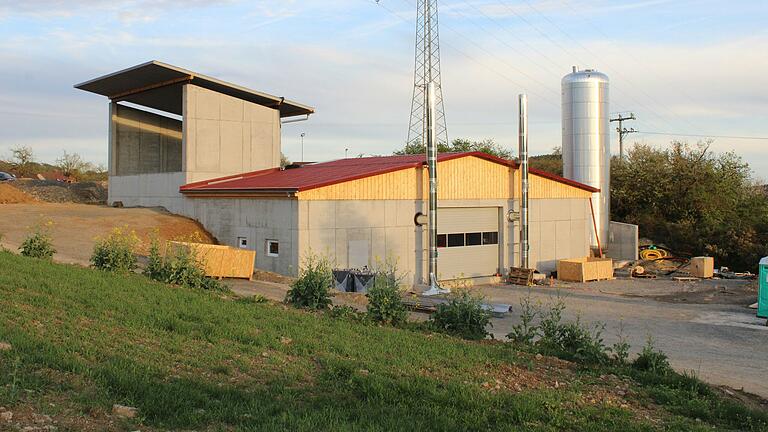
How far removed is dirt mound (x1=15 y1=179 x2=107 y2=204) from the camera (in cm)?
4506

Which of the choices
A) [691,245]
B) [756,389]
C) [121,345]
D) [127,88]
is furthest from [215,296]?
[691,245]

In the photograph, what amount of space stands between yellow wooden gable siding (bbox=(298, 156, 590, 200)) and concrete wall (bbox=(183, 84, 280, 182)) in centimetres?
1007

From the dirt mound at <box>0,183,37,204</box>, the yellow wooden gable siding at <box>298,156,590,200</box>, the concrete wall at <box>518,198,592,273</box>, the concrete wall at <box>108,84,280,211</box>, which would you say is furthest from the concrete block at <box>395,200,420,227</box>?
A: the dirt mound at <box>0,183,37,204</box>

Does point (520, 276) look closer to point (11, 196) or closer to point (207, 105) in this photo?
point (207, 105)

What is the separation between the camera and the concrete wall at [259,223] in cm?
2419

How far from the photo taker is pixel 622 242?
126 ft

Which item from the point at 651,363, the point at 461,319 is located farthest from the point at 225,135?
the point at 651,363

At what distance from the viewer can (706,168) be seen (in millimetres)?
44125

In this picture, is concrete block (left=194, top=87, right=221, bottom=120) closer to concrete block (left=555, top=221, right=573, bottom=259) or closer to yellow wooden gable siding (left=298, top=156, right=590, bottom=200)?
yellow wooden gable siding (left=298, top=156, right=590, bottom=200)

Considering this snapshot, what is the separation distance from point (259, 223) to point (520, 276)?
12548 millimetres

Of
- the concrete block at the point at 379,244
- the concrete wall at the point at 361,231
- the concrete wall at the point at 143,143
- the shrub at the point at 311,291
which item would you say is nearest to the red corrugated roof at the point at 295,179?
the concrete wall at the point at 361,231

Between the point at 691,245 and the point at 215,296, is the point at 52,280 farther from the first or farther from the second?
the point at 691,245

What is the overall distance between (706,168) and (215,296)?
40.3 meters

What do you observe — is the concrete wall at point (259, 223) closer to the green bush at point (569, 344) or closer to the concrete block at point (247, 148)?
the concrete block at point (247, 148)
